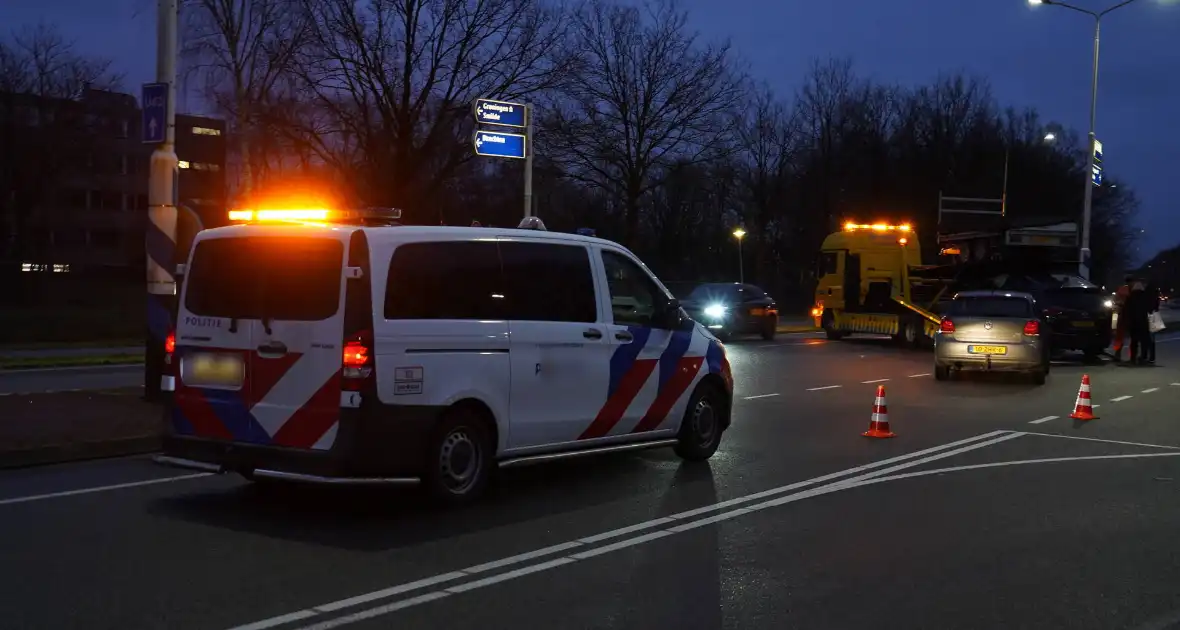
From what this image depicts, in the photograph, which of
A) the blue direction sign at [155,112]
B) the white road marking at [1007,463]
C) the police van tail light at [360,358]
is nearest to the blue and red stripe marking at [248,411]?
the police van tail light at [360,358]

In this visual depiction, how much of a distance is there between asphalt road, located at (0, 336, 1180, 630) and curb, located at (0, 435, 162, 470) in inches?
7.5

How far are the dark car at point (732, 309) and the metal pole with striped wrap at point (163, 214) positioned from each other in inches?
740

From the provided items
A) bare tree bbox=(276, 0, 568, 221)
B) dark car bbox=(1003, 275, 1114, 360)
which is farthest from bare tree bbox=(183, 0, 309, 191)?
dark car bbox=(1003, 275, 1114, 360)

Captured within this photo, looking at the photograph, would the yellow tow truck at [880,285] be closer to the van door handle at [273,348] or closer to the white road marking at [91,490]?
the white road marking at [91,490]

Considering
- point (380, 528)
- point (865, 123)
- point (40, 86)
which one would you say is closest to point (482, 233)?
point (380, 528)

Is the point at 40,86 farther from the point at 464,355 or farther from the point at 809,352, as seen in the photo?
the point at 464,355

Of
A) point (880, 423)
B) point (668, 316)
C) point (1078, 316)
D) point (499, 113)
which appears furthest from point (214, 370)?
point (1078, 316)

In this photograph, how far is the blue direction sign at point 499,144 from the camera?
688 inches

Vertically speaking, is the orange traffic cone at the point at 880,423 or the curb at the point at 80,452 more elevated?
the orange traffic cone at the point at 880,423

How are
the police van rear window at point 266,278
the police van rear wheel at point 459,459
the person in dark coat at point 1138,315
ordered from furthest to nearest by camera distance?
the person in dark coat at point 1138,315 < the police van rear wheel at point 459,459 < the police van rear window at point 266,278

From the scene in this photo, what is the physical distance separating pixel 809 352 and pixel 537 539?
65.6 ft

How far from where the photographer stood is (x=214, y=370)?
8.05 m

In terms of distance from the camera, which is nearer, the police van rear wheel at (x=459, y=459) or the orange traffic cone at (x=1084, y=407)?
the police van rear wheel at (x=459, y=459)

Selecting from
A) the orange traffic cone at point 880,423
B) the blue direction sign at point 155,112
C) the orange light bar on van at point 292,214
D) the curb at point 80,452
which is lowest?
the curb at point 80,452
